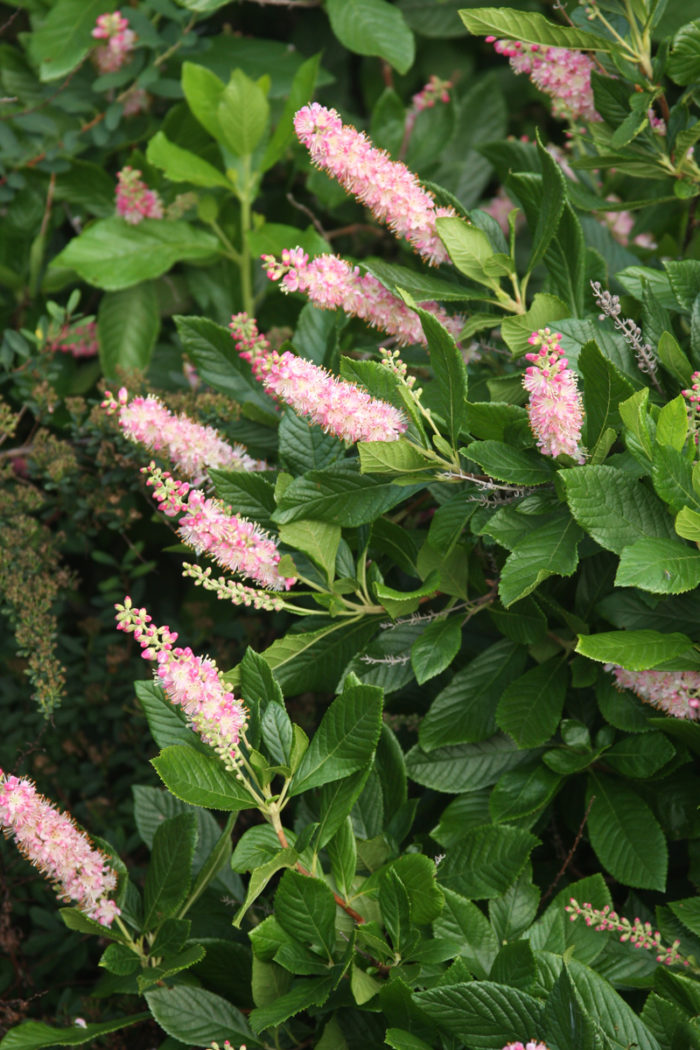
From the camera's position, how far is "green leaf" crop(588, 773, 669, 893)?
2.72ft

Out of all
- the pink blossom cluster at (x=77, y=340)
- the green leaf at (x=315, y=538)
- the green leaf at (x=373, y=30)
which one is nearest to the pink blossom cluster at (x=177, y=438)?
the green leaf at (x=315, y=538)

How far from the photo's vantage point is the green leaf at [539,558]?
71 centimetres

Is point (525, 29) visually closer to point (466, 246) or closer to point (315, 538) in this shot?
point (466, 246)

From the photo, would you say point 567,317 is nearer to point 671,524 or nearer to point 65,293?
point 671,524

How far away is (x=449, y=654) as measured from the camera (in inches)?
32.8

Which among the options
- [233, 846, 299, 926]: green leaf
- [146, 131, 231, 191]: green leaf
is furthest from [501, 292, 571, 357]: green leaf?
[146, 131, 231, 191]: green leaf


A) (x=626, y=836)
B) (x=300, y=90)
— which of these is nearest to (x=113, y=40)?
(x=300, y=90)

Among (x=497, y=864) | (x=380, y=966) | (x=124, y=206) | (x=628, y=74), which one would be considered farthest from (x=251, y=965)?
(x=124, y=206)

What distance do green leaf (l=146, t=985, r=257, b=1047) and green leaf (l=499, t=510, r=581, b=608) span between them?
42 centimetres

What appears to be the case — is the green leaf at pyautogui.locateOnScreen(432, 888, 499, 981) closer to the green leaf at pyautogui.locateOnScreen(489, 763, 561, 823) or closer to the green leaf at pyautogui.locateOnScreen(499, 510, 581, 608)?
the green leaf at pyautogui.locateOnScreen(489, 763, 561, 823)

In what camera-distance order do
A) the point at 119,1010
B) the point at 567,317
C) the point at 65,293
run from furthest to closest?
the point at 65,293, the point at 119,1010, the point at 567,317

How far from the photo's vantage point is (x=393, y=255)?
160 centimetres

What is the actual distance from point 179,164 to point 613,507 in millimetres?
786

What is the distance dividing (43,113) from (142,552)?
2.05 feet
